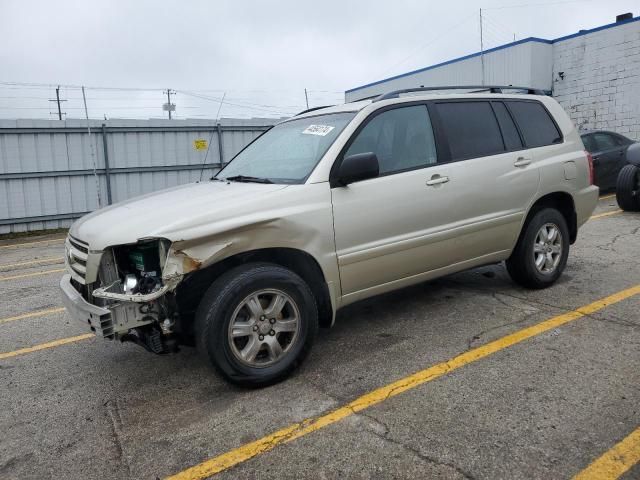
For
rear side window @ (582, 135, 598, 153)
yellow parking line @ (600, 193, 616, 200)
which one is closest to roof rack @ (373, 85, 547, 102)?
rear side window @ (582, 135, 598, 153)

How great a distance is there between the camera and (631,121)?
14.8 metres

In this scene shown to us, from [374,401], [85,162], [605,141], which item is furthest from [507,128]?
Result: [85,162]

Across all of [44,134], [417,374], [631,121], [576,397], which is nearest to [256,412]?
[417,374]

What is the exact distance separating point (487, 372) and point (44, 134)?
38.7ft

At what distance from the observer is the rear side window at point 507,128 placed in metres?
4.56

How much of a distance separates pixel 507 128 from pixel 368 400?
2.81 meters

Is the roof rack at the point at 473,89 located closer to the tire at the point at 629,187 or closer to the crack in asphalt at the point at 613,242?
the crack in asphalt at the point at 613,242

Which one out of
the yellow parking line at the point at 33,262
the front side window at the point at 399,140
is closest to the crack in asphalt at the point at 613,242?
the front side window at the point at 399,140

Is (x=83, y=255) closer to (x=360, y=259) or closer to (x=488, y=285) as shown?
(x=360, y=259)

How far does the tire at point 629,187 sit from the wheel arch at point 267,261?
7.32 metres

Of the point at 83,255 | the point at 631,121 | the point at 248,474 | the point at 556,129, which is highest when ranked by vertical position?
the point at 631,121

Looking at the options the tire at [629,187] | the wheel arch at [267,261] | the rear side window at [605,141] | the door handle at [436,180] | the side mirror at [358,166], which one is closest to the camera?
the wheel arch at [267,261]

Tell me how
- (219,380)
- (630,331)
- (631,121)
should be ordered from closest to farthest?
1. (219,380)
2. (630,331)
3. (631,121)

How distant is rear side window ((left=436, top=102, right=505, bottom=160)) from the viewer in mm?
4195
